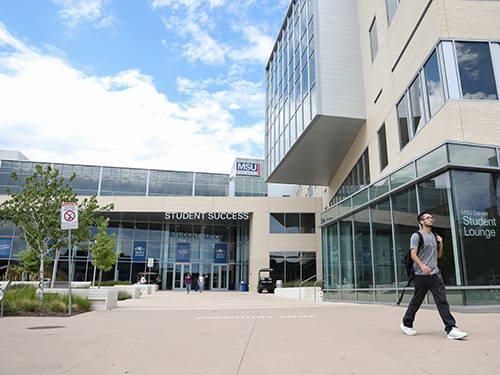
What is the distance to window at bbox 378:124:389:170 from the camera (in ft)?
57.9

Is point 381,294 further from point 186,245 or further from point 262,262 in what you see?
point 186,245

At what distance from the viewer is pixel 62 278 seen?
40.3 metres

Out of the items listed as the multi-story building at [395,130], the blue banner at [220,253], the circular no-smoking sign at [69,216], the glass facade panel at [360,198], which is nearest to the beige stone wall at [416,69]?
Result: the multi-story building at [395,130]

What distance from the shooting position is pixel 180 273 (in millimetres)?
41969

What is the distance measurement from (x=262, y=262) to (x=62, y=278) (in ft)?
66.9

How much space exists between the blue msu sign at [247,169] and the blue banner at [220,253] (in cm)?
1345

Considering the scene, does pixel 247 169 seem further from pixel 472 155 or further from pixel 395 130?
pixel 472 155

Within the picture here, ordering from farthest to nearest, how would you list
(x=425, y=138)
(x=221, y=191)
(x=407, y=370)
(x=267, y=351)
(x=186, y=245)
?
A: (x=221, y=191) → (x=186, y=245) → (x=425, y=138) → (x=267, y=351) → (x=407, y=370)

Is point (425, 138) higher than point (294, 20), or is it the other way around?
point (294, 20)

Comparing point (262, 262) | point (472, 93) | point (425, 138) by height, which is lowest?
point (262, 262)

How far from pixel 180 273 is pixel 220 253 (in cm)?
465

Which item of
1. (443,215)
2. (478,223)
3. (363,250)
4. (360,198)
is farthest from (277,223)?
(478,223)

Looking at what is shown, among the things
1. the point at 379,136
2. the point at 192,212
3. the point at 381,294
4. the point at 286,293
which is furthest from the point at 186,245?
the point at 381,294

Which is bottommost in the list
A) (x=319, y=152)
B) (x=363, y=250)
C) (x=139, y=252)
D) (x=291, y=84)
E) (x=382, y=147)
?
(x=363, y=250)
